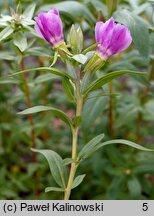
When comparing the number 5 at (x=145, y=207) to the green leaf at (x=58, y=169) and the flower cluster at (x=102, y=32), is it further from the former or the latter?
the flower cluster at (x=102, y=32)

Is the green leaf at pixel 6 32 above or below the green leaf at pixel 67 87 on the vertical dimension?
above

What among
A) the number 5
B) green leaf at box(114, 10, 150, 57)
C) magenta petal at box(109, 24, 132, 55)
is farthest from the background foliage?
the number 5

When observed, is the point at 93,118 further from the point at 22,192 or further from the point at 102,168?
the point at 22,192

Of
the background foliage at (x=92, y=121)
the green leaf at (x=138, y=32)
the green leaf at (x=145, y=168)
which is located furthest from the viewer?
the green leaf at (x=145, y=168)

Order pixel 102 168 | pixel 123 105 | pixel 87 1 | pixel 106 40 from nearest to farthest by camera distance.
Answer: pixel 106 40, pixel 87 1, pixel 102 168, pixel 123 105

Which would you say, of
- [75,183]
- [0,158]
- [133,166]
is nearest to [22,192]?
[0,158]

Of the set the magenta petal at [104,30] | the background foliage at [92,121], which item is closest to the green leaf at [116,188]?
the background foliage at [92,121]

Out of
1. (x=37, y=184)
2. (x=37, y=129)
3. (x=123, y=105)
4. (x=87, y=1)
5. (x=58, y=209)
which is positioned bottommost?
(x=58, y=209)
